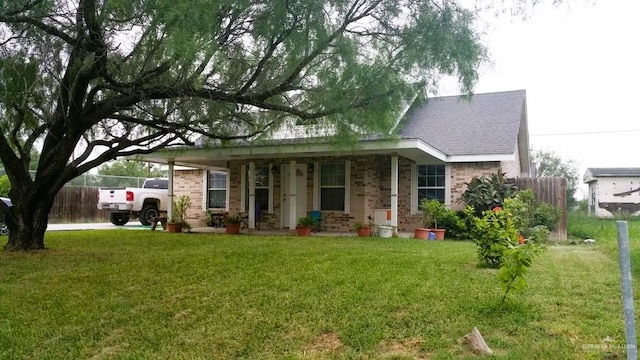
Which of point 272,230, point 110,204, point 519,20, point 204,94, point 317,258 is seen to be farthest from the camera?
point 110,204

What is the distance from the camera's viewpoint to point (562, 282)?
5586 mm

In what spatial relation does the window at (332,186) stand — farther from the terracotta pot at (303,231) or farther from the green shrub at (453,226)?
the green shrub at (453,226)

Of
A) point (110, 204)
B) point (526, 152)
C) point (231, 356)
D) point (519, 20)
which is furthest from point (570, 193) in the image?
point (231, 356)

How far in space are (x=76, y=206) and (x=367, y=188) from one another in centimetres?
1377

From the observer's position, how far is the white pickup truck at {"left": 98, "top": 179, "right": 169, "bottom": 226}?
17344mm

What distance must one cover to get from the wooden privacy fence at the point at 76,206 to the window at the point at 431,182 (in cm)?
1455

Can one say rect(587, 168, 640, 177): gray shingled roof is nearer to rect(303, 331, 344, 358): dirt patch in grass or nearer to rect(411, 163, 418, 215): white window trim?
rect(411, 163, 418, 215): white window trim

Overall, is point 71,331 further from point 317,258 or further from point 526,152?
point 526,152

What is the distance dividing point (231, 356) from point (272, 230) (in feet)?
33.9

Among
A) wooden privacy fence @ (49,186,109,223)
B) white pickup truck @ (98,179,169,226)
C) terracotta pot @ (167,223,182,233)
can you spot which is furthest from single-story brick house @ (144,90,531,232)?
wooden privacy fence @ (49,186,109,223)

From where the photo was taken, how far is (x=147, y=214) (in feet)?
59.9

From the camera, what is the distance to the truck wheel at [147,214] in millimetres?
18125

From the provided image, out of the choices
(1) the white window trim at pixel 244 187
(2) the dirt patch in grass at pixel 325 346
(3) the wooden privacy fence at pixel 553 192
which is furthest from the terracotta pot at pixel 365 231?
(2) the dirt patch in grass at pixel 325 346

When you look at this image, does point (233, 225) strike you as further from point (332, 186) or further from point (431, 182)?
point (431, 182)
